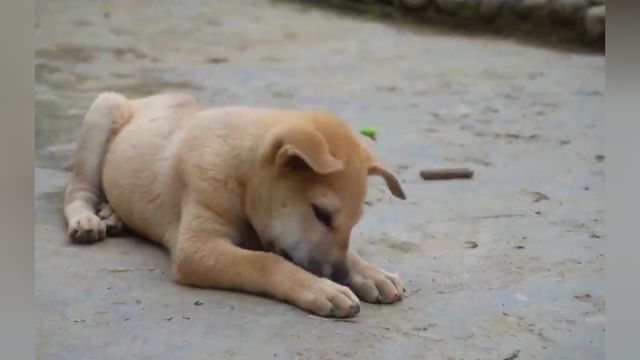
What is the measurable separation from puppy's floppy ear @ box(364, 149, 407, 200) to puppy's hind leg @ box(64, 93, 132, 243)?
19.2 inches

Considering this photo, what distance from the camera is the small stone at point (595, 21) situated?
6.66ft

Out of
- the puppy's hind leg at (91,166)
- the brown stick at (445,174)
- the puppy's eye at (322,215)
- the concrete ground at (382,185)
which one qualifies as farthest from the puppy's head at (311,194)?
the puppy's hind leg at (91,166)

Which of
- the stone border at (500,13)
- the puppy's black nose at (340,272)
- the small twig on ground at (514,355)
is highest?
the stone border at (500,13)

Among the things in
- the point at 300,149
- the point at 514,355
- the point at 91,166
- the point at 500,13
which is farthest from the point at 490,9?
the point at 91,166

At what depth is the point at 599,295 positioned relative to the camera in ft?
6.18

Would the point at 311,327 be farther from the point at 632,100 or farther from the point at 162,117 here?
the point at 632,100

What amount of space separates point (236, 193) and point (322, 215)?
7.0 inches

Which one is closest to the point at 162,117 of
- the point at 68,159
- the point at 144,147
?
the point at 144,147

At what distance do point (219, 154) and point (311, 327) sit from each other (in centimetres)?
37

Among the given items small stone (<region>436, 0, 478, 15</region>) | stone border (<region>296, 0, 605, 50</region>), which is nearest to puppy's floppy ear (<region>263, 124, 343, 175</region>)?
stone border (<region>296, 0, 605, 50</region>)

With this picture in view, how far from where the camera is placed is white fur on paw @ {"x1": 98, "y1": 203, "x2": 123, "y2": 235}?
6.34ft

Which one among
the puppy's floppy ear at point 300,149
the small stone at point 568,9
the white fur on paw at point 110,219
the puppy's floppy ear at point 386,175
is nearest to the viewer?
the puppy's floppy ear at point 300,149

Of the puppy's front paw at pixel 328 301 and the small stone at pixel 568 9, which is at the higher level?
the small stone at pixel 568 9

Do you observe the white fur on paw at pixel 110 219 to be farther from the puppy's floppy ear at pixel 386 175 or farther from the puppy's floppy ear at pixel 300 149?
the puppy's floppy ear at pixel 386 175
